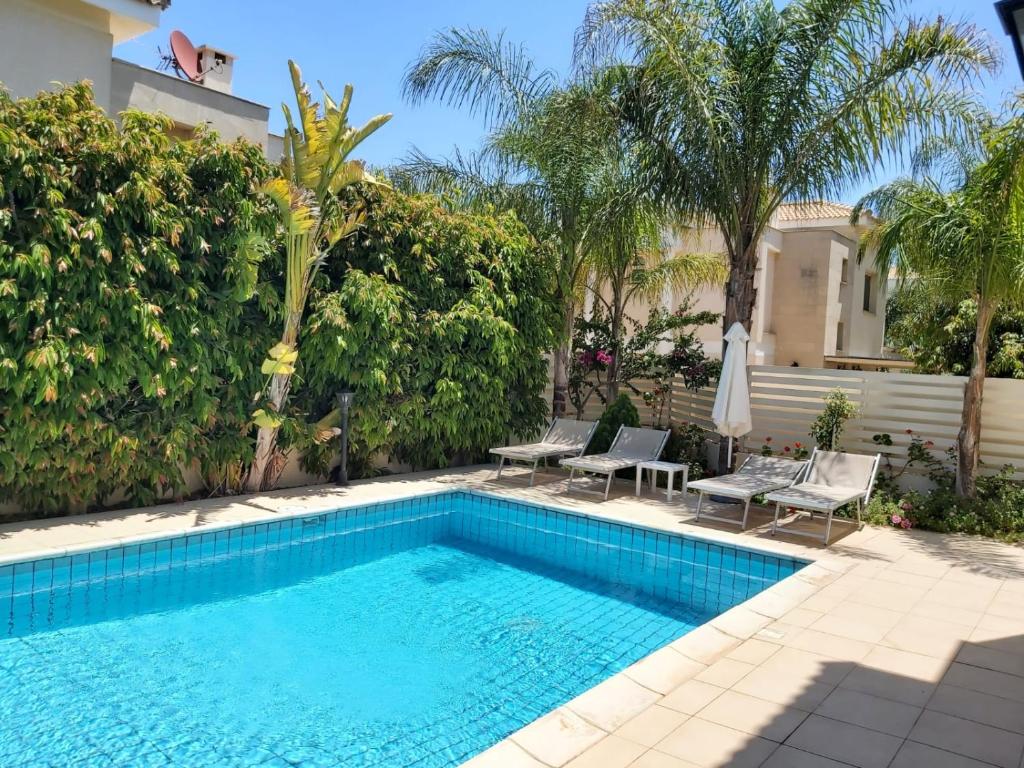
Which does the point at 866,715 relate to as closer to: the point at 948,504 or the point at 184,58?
the point at 948,504

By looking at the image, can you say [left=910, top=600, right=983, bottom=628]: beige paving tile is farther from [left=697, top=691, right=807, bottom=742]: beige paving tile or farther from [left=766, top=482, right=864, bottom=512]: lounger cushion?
[left=697, top=691, right=807, bottom=742]: beige paving tile

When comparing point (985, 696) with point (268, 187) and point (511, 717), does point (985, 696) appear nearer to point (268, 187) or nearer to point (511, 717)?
point (511, 717)

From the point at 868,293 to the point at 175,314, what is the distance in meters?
32.9

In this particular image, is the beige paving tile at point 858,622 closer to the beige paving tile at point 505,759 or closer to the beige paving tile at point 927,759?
the beige paving tile at point 927,759

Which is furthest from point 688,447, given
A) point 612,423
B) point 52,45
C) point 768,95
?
point 52,45

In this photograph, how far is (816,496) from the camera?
871cm

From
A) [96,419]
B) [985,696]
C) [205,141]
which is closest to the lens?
[985,696]

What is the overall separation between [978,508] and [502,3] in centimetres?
1206

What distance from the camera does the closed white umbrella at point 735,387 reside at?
10.5 meters

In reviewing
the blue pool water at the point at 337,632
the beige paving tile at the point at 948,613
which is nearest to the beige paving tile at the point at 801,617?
the beige paving tile at the point at 948,613

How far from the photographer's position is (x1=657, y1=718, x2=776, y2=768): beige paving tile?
3670 millimetres

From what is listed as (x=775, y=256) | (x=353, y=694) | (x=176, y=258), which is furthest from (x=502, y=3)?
(x=775, y=256)

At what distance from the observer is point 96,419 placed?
823cm

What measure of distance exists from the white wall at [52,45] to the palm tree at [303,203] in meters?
5.18
